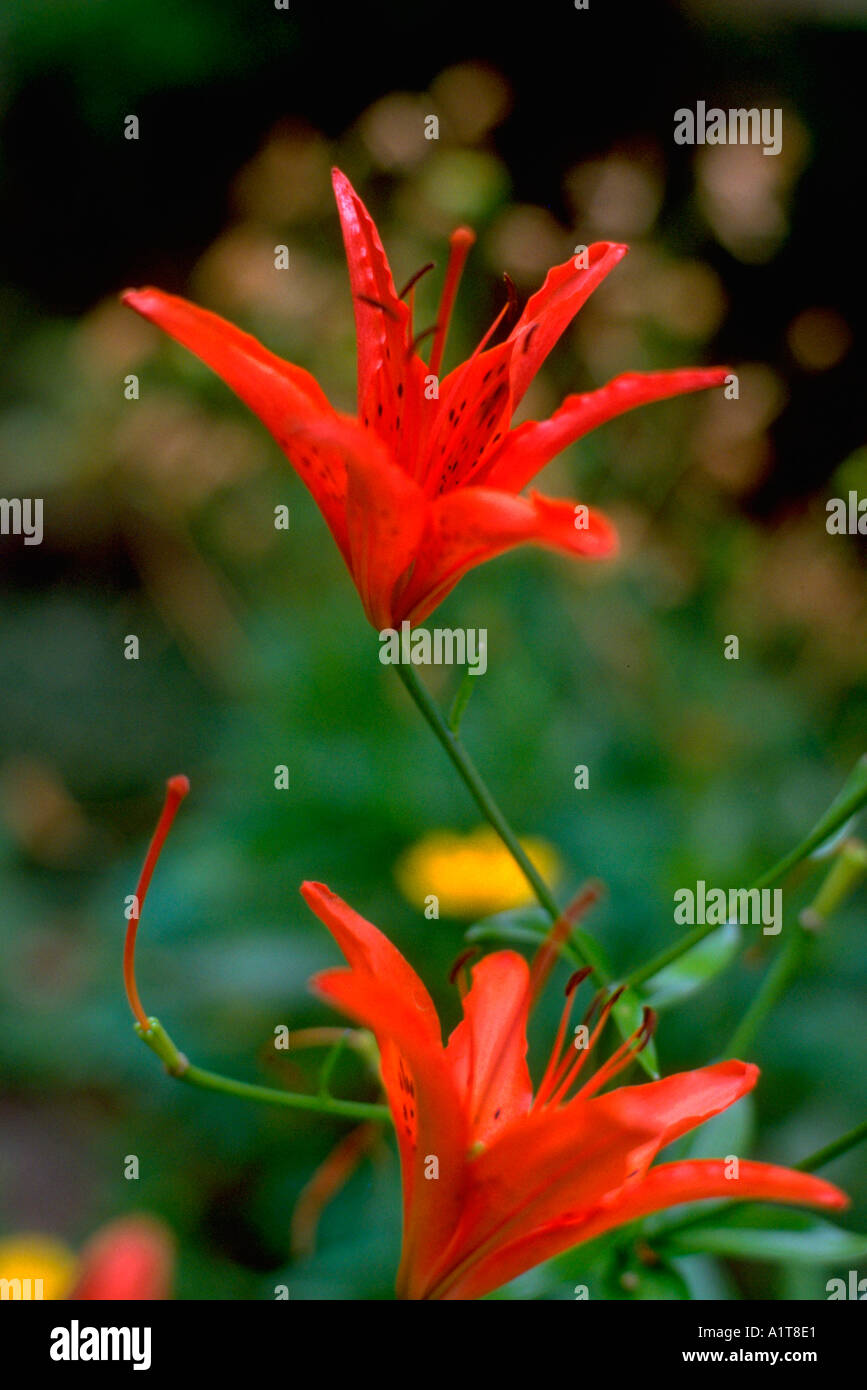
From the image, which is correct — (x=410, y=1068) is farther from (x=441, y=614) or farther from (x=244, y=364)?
(x=441, y=614)

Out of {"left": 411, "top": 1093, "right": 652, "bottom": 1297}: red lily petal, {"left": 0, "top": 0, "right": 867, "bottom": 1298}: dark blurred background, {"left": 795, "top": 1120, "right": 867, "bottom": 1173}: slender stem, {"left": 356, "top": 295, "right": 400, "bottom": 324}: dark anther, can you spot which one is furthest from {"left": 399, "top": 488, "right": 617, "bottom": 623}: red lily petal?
{"left": 0, "top": 0, "right": 867, "bottom": 1298}: dark blurred background

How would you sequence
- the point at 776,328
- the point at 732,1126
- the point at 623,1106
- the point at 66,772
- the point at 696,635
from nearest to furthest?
the point at 623,1106 → the point at 732,1126 → the point at 696,635 → the point at 776,328 → the point at 66,772

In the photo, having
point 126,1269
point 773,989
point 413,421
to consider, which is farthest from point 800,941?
point 126,1269

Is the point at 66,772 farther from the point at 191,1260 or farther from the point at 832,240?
the point at 832,240

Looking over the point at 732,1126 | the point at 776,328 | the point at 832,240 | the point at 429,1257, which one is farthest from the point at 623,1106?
the point at 832,240

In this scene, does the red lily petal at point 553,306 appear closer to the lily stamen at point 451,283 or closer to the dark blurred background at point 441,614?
the lily stamen at point 451,283

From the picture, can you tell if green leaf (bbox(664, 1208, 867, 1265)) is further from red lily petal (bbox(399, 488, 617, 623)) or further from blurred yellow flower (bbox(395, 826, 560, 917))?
blurred yellow flower (bbox(395, 826, 560, 917))
